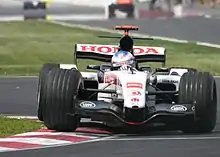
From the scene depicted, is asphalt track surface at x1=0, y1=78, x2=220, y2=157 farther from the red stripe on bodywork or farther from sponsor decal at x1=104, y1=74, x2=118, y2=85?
sponsor decal at x1=104, y1=74, x2=118, y2=85

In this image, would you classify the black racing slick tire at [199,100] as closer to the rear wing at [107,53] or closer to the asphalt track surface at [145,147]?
the asphalt track surface at [145,147]

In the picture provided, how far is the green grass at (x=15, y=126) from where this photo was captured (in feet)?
45.7

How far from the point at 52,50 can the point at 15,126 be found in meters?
19.9

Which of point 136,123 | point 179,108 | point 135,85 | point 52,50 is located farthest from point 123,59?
point 52,50

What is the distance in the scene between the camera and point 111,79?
14.4m

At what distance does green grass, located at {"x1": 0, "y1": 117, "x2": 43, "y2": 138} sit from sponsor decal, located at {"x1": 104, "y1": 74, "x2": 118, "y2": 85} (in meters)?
1.37

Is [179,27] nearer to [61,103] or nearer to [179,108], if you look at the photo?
[179,108]

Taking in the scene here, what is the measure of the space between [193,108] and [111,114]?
1312mm

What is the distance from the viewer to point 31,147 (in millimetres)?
12117

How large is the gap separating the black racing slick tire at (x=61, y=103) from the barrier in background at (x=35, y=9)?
125 ft

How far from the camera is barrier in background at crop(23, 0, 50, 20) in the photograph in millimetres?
52031

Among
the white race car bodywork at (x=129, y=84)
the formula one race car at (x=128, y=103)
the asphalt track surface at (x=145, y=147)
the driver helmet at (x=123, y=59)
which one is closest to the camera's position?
the asphalt track surface at (x=145, y=147)

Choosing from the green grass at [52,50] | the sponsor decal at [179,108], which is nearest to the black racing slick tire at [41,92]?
the sponsor decal at [179,108]

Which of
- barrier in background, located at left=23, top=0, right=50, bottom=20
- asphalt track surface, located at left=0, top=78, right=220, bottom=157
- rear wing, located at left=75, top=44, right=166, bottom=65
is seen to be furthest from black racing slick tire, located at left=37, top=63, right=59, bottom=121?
barrier in background, located at left=23, top=0, right=50, bottom=20
